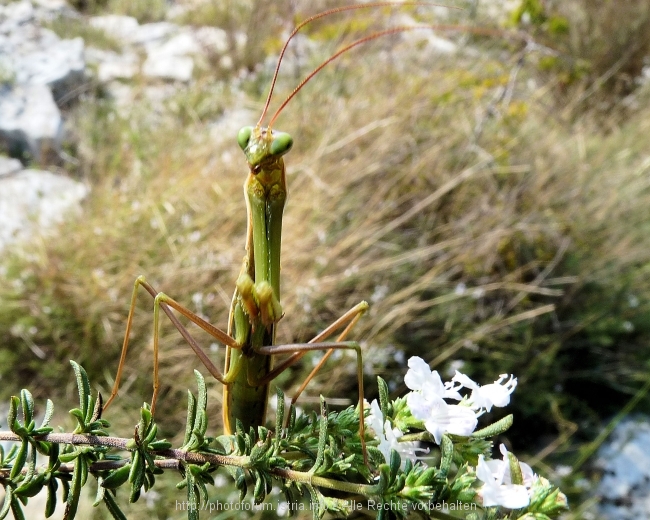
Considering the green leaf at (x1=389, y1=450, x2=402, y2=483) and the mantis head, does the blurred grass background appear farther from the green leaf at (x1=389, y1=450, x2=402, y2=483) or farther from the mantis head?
the green leaf at (x1=389, y1=450, x2=402, y2=483)

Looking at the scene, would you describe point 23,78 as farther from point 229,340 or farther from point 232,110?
point 229,340

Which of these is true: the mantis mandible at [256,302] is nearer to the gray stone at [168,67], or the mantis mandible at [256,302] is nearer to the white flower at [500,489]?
the white flower at [500,489]

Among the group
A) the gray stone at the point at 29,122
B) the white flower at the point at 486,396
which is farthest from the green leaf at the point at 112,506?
the gray stone at the point at 29,122

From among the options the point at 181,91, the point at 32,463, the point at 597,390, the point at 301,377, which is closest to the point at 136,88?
the point at 181,91

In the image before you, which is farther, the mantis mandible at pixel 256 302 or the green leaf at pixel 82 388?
the mantis mandible at pixel 256 302

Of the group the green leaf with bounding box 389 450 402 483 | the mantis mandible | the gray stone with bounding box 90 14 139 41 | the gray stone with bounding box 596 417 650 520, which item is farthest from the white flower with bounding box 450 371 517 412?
the gray stone with bounding box 90 14 139 41

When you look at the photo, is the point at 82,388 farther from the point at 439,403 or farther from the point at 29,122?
the point at 29,122
